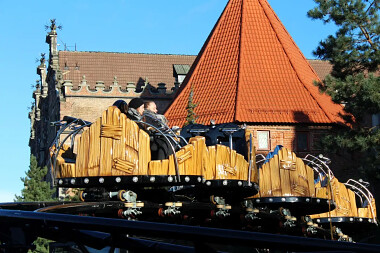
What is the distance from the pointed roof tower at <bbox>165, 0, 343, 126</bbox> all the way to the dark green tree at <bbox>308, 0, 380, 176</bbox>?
5.14m

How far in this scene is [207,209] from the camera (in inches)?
517

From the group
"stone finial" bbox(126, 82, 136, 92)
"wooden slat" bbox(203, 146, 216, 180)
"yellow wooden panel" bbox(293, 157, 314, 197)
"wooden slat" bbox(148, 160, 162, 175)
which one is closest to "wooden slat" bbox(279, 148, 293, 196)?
"yellow wooden panel" bbox(293, 157, 314, 197)

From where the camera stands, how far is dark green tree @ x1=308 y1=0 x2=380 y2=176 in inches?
1188

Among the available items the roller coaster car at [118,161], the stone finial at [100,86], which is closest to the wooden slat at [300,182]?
the roller coaster car at [118,161]

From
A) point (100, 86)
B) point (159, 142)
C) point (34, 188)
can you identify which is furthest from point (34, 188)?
point (159, 142)

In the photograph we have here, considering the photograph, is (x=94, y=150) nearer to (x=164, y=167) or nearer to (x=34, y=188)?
(x=164, y=167)

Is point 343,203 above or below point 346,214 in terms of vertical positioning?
above

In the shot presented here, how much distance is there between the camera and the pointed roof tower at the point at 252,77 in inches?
1447

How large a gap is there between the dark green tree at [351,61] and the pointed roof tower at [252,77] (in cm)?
514

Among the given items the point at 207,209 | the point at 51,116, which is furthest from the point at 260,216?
the point at 51,116

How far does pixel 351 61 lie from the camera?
102 ft

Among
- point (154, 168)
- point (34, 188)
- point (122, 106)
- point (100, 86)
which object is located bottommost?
point (154, 168)

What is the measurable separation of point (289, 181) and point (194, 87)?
23022 millimetres

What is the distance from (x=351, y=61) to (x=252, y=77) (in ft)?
24.6
